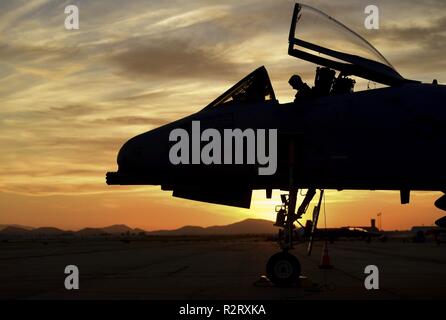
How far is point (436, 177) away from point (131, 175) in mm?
6048

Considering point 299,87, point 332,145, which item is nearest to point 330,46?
point 299,87

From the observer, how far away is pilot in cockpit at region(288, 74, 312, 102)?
42.0 ft

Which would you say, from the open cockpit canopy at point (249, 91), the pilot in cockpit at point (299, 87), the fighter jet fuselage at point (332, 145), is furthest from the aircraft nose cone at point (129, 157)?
the pilot in cockpit at point (299, 87)

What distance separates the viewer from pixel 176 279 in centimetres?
1630

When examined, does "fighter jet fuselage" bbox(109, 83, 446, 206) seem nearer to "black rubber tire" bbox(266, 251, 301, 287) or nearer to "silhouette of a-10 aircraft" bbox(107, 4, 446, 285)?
"silhouette of a-10 aircraft" bbox(107, 4, 446, 285)

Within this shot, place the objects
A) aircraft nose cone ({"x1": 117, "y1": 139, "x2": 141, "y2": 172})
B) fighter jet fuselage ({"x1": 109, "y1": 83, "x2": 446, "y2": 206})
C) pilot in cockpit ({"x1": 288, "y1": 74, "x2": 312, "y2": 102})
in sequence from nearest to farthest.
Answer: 1. fighter jet fuselage ({"x1": 109, "y1": 83, "x2": 446, "y2": 206})
2. aircraft nose cone ({"x1": 117, "y1": 139, "x2": 141, "y2": 172})
3. pilot in cockpit ({"x1": 288, "y1": 74, "x2": 312, "y2": 102})

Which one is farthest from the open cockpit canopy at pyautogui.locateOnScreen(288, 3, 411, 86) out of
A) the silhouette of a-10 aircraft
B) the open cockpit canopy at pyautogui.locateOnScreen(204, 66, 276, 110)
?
the open cockpit canopy at pyautogui.locateOnScreen(204, 66, 276, 110)

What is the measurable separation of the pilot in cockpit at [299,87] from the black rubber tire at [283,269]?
333 cm

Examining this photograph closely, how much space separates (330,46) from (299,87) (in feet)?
3.60

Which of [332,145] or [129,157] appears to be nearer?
[332,145]

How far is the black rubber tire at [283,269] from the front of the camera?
12.8 meters

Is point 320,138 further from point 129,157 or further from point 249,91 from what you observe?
point 129,157

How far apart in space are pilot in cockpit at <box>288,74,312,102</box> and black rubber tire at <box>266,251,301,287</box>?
333 cm

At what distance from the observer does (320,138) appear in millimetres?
12156
